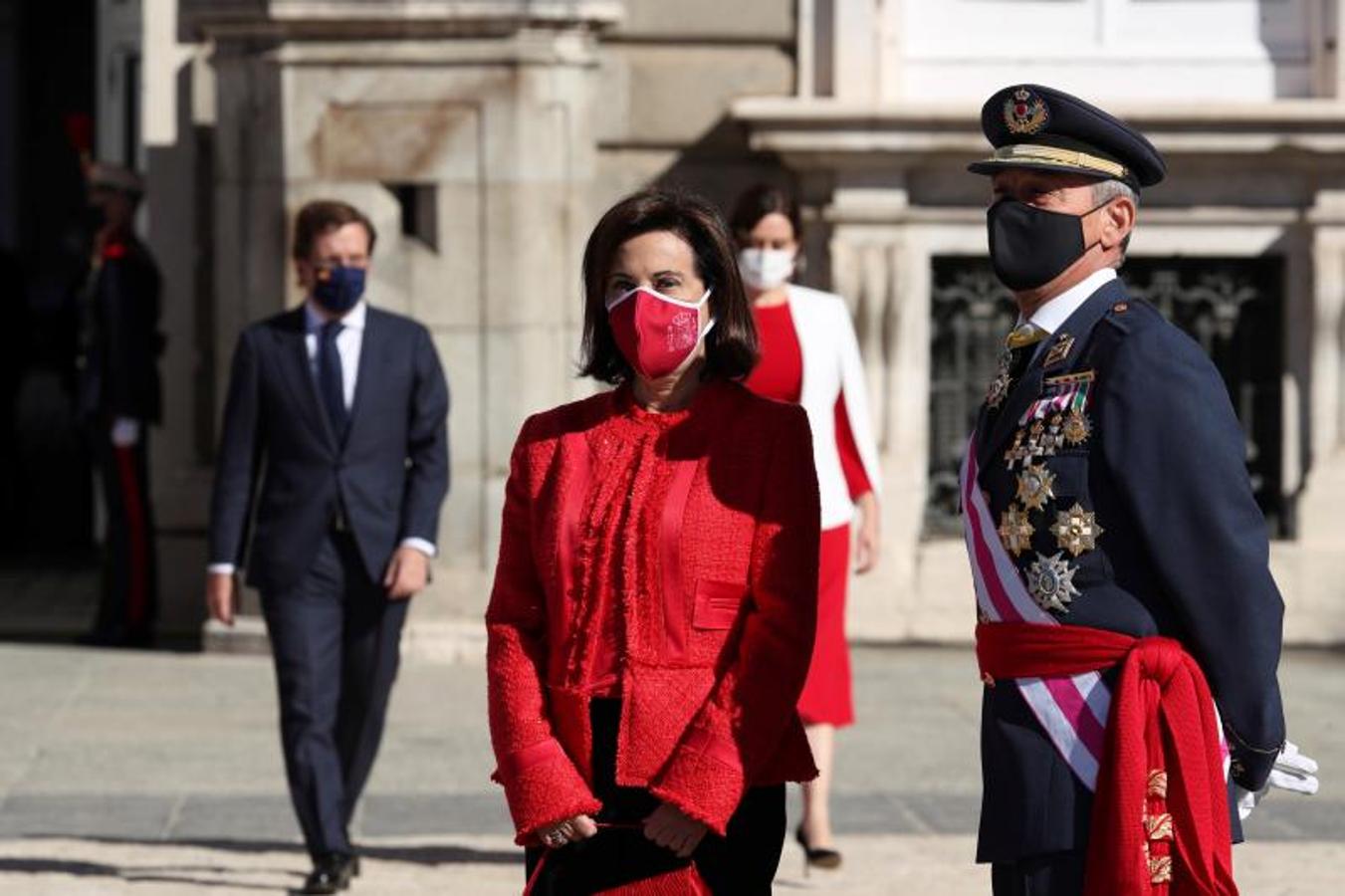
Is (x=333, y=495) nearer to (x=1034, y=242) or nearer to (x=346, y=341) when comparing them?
(x=346, y=341)

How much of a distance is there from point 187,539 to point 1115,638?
8.75m

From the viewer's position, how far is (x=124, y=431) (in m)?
12.8

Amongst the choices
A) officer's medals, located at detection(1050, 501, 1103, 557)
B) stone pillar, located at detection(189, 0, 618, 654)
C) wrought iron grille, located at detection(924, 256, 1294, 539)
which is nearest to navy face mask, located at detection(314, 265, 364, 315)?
officer's medals, located at detection(1050, 501, 1103, 557)

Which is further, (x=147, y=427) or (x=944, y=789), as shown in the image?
(x=147, y=427)

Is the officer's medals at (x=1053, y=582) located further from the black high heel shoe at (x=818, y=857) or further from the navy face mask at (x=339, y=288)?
the navy face mask at (x=339, y=288)

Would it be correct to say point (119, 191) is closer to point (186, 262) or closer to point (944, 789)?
point (186, 262)

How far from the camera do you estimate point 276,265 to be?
12.3 metres

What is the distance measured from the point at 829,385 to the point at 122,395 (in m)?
5.14

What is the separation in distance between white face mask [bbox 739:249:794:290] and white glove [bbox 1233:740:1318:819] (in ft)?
11.8

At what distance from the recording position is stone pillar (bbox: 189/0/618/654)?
1216cm

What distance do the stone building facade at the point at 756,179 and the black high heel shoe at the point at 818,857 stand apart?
405 cm

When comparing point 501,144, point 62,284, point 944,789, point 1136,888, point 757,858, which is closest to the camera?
point 1136,888

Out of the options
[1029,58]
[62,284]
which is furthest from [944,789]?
[62,284]

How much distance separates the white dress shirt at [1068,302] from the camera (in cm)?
487
